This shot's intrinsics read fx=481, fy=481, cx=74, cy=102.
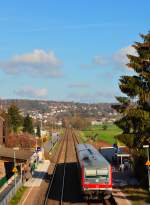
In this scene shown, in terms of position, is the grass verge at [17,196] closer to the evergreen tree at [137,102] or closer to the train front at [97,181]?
the train front at [97,181]

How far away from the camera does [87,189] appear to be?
36.2 metres

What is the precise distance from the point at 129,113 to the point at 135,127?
1580mm

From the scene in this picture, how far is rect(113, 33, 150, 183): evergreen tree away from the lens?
130ft

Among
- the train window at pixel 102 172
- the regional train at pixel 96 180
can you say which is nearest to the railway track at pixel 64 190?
the regional train at pixel 96 180

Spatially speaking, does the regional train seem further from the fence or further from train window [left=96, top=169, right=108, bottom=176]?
the fence

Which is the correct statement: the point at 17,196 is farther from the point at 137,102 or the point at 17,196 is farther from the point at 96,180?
the point at 137,102

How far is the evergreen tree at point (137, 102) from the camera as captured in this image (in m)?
39.6

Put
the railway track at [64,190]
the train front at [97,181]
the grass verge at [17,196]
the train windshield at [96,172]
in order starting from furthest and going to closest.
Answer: the railway track at [64,190] < the grass verge at [17,196] < the train windshield at [96,172] < the train front at [97,181]

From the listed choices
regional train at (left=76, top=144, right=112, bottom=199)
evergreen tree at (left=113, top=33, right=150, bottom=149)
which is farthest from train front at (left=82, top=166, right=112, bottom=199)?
evergreen tree at (left=113, top=33, right=150, bottom=149)

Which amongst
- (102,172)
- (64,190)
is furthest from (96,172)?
(64,190)

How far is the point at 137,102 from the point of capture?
4047cm

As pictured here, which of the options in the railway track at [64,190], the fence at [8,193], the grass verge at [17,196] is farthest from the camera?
the railway track at [64,190]

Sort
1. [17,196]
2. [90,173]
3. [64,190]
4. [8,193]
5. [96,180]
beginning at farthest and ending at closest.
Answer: [64,190]
[17,196]
[8,193]
[90,173]
[96,180]

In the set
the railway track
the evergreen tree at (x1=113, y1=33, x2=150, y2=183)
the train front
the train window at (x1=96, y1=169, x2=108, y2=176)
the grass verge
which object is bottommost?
the railway track
